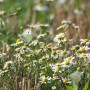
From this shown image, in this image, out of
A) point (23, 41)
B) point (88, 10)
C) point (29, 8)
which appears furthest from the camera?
point (29, 8)

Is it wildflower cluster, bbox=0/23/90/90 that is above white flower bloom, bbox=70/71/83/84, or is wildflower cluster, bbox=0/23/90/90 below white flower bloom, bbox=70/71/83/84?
above

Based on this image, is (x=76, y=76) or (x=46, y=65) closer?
(x=76, y=76)

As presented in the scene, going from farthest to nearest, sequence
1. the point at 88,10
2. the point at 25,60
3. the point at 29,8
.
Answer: the point at 29,8, the point at 88,10, the point at 25,60

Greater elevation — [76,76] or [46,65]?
[46,65]

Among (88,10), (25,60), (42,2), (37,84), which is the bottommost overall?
(37,84)

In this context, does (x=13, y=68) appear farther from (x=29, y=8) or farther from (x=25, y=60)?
(x=29, y=8)

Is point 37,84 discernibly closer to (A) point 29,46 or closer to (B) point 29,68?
(B) point 29,68

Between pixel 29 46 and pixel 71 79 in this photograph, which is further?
pixel 29 46

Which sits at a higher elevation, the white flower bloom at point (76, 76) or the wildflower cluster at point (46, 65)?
the wildflower cluster at point (46, 65)

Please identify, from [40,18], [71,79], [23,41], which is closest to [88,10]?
[40,18]

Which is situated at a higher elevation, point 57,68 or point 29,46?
point 29,46
